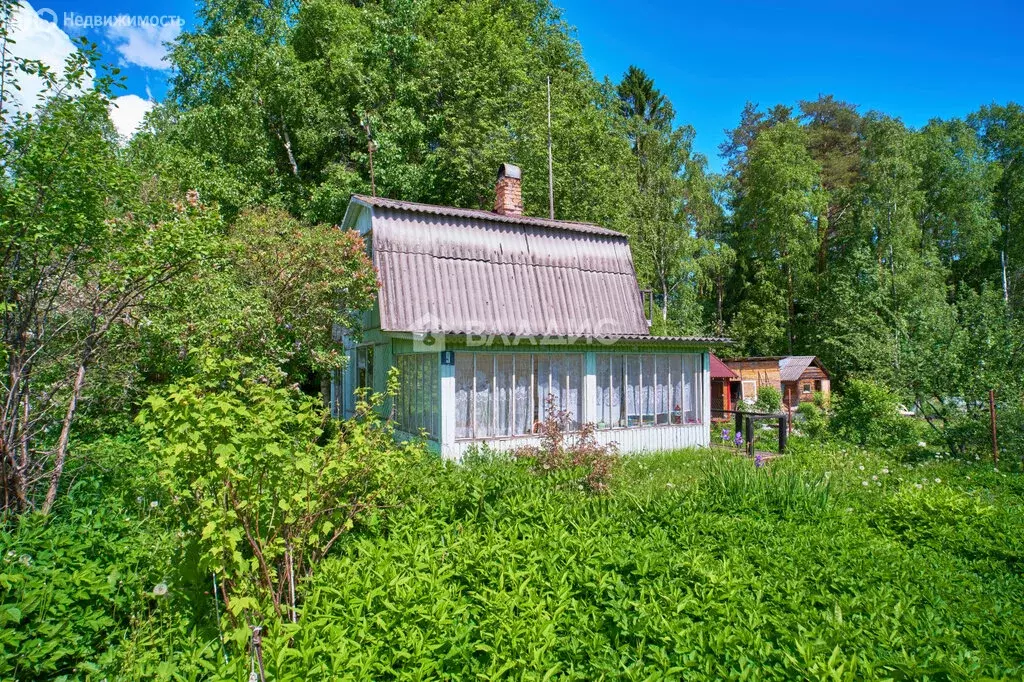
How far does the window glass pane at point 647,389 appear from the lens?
44.1ft

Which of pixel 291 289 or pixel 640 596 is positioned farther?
pixel 291 289

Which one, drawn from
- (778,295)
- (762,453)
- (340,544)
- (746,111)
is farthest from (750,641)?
(746,111)

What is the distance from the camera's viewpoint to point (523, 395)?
1205cm

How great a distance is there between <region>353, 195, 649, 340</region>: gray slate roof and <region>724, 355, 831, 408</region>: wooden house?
15.2m

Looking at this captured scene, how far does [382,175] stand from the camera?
21828mm

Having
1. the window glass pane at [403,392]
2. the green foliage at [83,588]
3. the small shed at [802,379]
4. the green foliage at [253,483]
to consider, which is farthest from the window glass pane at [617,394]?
the small shed at [802,379]

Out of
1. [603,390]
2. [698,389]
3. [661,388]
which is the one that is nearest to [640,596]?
[603,390]

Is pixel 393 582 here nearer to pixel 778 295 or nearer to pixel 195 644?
pixel 195 644

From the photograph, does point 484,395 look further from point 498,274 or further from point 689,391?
point 689,391

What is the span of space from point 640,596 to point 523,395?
26.0 feet

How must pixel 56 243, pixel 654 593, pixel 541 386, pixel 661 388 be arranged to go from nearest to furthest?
pixel 654 593 → pixel 56 243 → pixel 541 386 → pixel 661 388

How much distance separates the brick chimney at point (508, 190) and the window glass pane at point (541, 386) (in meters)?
5.66

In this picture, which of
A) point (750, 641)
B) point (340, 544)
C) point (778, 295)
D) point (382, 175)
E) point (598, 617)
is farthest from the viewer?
point (778, 295)

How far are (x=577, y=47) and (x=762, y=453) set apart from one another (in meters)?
25.6
